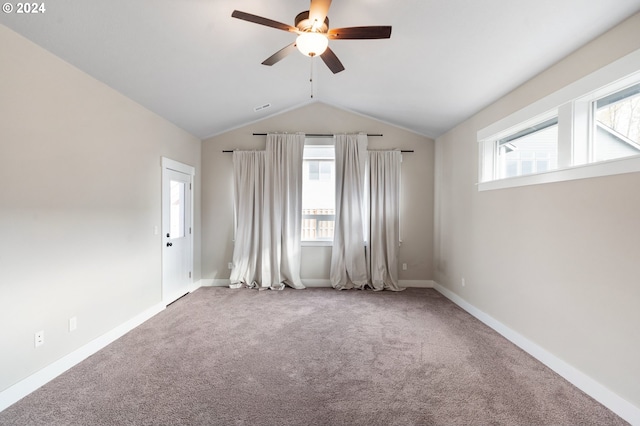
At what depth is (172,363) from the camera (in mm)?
2637

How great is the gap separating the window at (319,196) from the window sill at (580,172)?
2754mm

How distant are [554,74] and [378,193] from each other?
2.88m

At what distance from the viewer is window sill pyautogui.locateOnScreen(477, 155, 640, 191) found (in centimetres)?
195

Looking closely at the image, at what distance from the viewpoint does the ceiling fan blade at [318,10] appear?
1908 mm

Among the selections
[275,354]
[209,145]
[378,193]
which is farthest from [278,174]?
[275,354]

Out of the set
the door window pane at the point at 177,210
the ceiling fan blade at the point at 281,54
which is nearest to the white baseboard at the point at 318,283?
the door window pane at the point at 177,210

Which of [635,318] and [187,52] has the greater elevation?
[187,52]

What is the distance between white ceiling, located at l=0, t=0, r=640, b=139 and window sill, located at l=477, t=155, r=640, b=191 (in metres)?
0.94

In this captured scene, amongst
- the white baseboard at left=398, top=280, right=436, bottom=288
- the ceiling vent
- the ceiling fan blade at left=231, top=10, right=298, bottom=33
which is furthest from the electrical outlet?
the white baseboard at left=398, top=280, right=436, bottom=288

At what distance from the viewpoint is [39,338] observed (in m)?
2.32

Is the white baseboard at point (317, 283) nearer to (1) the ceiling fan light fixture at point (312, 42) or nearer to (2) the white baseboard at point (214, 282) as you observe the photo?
(2) the white baseboard at point (214, 282)

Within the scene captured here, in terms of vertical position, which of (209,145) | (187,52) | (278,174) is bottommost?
(278,174)

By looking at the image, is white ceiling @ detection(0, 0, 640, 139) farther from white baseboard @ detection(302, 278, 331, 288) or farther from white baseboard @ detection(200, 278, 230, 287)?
white baseboard @ detection(302, 278, 331, 288)

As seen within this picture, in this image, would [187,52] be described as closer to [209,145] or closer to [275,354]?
[209,145]
